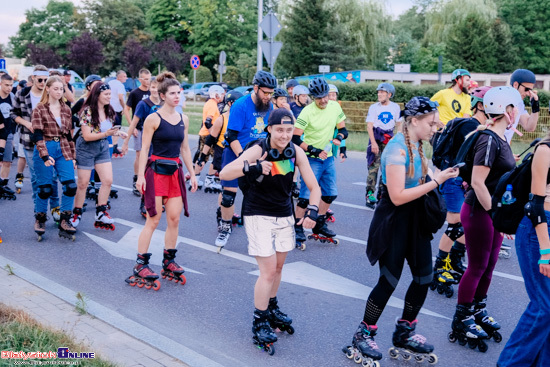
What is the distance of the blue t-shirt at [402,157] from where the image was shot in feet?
14.0

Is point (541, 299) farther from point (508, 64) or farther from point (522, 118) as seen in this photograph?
point (508, 64)

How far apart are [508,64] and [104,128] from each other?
5029 centimetres

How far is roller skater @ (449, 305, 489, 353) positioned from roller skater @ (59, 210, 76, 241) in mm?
5055

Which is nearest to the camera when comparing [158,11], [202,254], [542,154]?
[542,154]

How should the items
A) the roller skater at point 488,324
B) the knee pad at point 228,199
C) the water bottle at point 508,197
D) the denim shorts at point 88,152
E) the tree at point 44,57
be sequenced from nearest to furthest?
1. the water bottle at point 508,197
2. the roller skater at point 488,324
3. the knee pad at point 228,199
4. the denim shorts at point 88,152
5. the tree at point 44,57

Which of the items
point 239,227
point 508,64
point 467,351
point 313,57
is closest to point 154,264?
point 239,227

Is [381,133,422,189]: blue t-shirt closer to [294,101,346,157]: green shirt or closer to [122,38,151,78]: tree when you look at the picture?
[294,101,346,157]: green shirt

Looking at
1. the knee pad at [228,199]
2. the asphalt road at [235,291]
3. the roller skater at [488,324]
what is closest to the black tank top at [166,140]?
the asphalt road at [235,291]

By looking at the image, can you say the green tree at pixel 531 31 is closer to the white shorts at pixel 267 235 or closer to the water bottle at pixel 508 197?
the white shorts at pixel 267 235

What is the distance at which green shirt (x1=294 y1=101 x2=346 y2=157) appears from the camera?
25.4ft

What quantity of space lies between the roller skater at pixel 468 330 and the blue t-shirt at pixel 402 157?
121 centimetres

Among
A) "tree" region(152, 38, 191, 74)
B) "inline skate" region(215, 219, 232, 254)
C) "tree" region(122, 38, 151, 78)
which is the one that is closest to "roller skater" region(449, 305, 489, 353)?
"inline skate" region(215, 219, 232, 254)

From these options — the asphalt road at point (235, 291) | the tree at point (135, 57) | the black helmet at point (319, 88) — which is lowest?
the asphalt road at point (235, 291)

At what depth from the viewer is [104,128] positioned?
26.4ft
